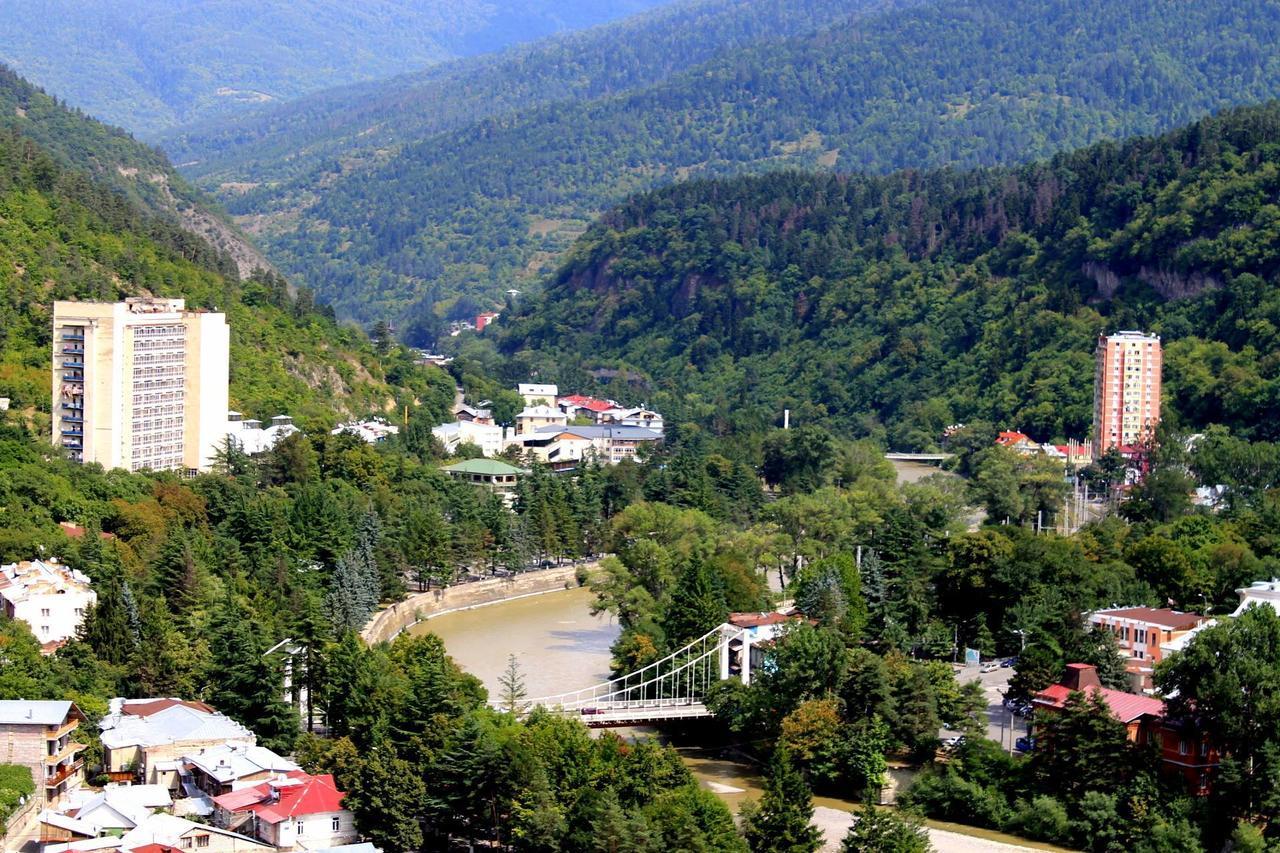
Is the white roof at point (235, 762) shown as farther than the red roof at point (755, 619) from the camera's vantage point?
No

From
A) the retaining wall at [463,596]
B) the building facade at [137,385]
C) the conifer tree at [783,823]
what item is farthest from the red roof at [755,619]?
the building facade at [137,385]

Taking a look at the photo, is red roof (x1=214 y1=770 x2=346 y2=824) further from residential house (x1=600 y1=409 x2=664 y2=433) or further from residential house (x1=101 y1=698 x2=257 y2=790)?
residential house (x1=600 y1=409 x2=664 y2=433)

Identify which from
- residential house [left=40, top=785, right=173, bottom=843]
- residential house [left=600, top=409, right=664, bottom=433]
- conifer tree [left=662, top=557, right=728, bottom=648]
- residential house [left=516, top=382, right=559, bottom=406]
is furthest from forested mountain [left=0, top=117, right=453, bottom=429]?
residential house [left=40, top=785, right=173, bottom=843]

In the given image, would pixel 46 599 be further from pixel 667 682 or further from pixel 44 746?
pixel 667 682

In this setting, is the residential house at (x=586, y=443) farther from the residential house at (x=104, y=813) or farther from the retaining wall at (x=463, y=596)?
the residential house at (x=104, y=813)

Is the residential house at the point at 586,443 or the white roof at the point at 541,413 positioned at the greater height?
the white roof at the point at 541,413

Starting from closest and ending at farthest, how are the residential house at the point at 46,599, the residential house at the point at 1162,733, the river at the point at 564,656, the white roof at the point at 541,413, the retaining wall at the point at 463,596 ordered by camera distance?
the residential house at the point at 1162,733 < the river at the point at 564,656 < the residential house at the point at 46,599 < the retaining wall at the point at 463,596 < the white roof at the point at 541,413
